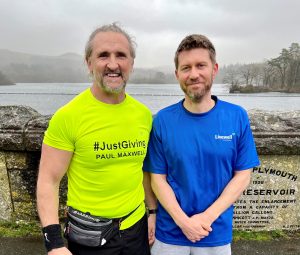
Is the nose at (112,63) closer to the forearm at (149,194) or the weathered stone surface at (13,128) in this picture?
the forearm at (149,194)

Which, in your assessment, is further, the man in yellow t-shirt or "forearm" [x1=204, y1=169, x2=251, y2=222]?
"forearm" [x1=204, y1=169, x2=251, y2=222]

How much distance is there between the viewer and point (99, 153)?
1.89 meters

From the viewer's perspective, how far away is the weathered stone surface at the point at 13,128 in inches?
123

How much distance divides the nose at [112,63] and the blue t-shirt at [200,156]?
46 centimetres

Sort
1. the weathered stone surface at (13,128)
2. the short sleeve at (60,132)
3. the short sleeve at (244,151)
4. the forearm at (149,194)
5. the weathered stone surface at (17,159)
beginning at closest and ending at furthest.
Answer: the short sleeve at (60,132) < the short sleeve at (244,151) < the forearm at (149,194) < the weathered stone surface at (13,128) < the weathered stone surface at (17,159)

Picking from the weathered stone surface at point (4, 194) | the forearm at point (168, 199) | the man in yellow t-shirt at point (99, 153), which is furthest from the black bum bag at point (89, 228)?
the weathered stone surface at point (4, 194)

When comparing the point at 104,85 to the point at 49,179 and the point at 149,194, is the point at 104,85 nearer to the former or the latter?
the point at 49,179

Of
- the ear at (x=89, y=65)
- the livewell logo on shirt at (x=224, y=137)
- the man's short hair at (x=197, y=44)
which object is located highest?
the man's short hair at (x=197, y=44)

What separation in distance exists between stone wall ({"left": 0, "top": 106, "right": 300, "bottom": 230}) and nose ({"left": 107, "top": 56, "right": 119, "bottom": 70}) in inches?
60.2

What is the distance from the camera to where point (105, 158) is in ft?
6.25

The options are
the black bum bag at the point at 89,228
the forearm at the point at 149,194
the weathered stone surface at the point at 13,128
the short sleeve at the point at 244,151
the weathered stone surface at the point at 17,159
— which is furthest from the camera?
the weathered stone surface at the point at 17,159

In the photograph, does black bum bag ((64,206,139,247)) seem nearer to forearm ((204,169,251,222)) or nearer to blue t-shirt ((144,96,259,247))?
blue t-shirt ((144,96,259,247))

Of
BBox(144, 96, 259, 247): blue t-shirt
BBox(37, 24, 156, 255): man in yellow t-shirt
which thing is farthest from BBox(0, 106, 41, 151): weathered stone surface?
BBox(144, 96, 259, 247): blue t-shirt

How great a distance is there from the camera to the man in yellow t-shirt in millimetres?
1840
